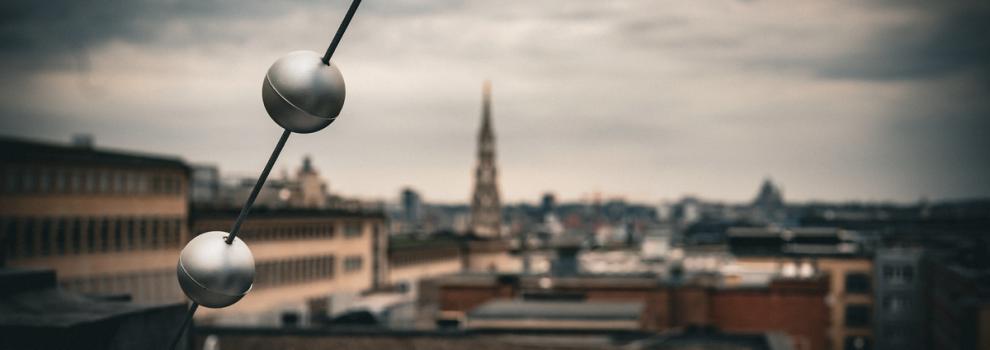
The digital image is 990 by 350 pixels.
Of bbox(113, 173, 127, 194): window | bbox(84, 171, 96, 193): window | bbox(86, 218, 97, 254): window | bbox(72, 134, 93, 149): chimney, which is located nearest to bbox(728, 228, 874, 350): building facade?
bbox(113, 173, 127, 194): window

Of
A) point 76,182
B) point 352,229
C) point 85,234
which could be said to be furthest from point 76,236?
point 352,229

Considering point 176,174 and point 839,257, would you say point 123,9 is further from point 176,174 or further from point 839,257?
point 839,257

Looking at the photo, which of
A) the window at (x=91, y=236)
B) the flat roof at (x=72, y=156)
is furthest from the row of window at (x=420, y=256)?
the window at (x=91, y=236)

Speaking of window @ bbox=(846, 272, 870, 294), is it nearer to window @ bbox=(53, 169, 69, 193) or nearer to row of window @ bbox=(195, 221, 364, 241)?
row of window @ bbox=(195, 221, 364, 241)

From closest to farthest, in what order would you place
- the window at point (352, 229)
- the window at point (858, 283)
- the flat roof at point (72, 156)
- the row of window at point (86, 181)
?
1. the flat roof at point (72, 156)
2. the row of window at point (86, 181)
3. the window at point (858, 283)
4. the window at point (352, 229)

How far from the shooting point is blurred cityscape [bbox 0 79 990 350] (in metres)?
34.2

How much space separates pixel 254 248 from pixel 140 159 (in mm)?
14850

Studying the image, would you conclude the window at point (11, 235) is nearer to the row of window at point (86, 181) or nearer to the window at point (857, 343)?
the row of window at point (86, 181)

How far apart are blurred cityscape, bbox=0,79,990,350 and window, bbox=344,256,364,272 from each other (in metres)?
0.47

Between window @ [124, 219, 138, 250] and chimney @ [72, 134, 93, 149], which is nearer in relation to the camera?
window @ [124, 219, 138, 250]

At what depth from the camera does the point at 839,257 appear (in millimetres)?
90688

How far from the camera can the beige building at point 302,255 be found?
72.2 meters

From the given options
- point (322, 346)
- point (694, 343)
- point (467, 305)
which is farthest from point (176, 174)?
point (694, 343)

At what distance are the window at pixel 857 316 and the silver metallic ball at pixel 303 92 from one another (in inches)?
3491
